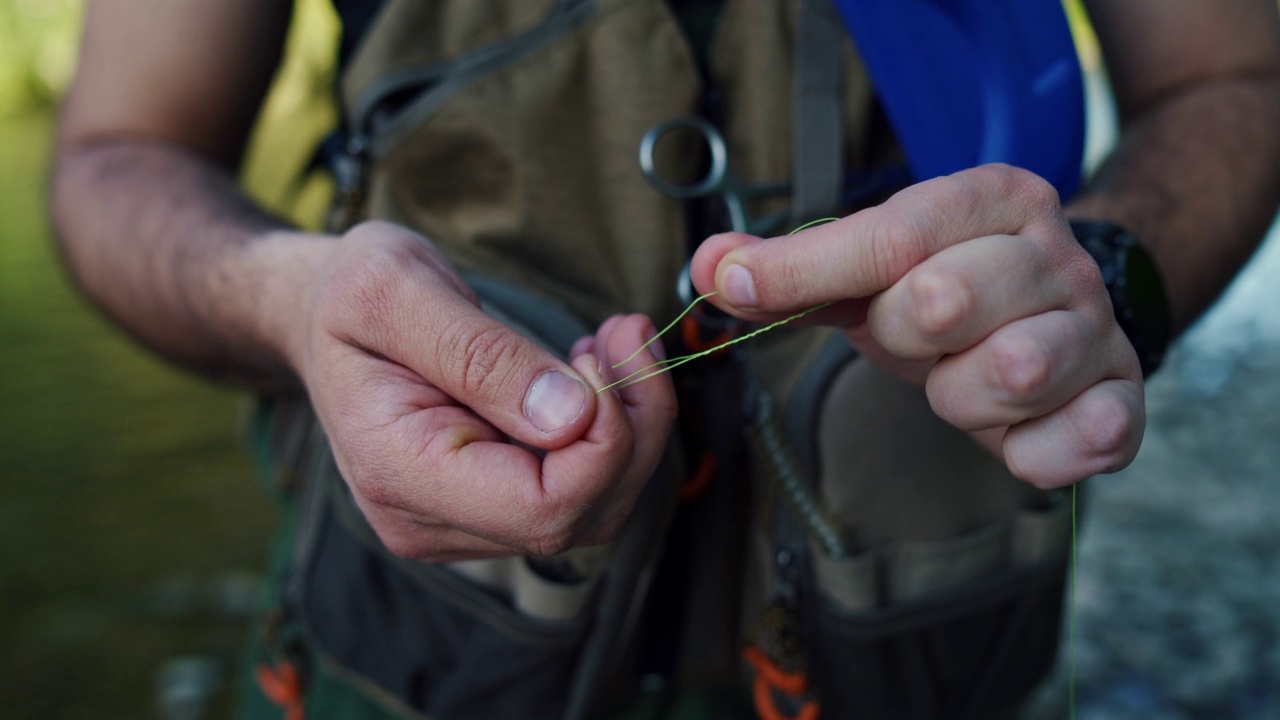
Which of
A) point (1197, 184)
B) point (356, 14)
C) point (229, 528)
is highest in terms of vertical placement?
point (356, 14)

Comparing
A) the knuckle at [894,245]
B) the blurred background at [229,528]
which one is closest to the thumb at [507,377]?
the knuckle at [894,245]

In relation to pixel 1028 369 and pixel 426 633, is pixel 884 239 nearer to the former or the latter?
pixel 1028 369

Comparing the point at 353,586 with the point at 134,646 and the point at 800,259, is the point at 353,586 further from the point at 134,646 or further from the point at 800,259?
the point at 134,646

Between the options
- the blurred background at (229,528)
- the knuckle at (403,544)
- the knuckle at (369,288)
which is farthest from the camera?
the blurred background at (229,528)

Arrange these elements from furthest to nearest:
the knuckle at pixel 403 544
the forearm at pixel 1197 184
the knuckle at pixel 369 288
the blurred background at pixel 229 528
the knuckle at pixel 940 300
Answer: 1. the blurred background at pixel 229 528
2. the forearm at pixel 1197 184
3. the knuckle at pixel 403 544
4. the knuckle at pixel 369 288
5. the knuckle at pixel 940 300

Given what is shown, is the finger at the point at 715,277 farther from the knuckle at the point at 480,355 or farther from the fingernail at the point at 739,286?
the knuckle at the point at 480,355

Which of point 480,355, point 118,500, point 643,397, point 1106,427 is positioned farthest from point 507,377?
point 118,500
